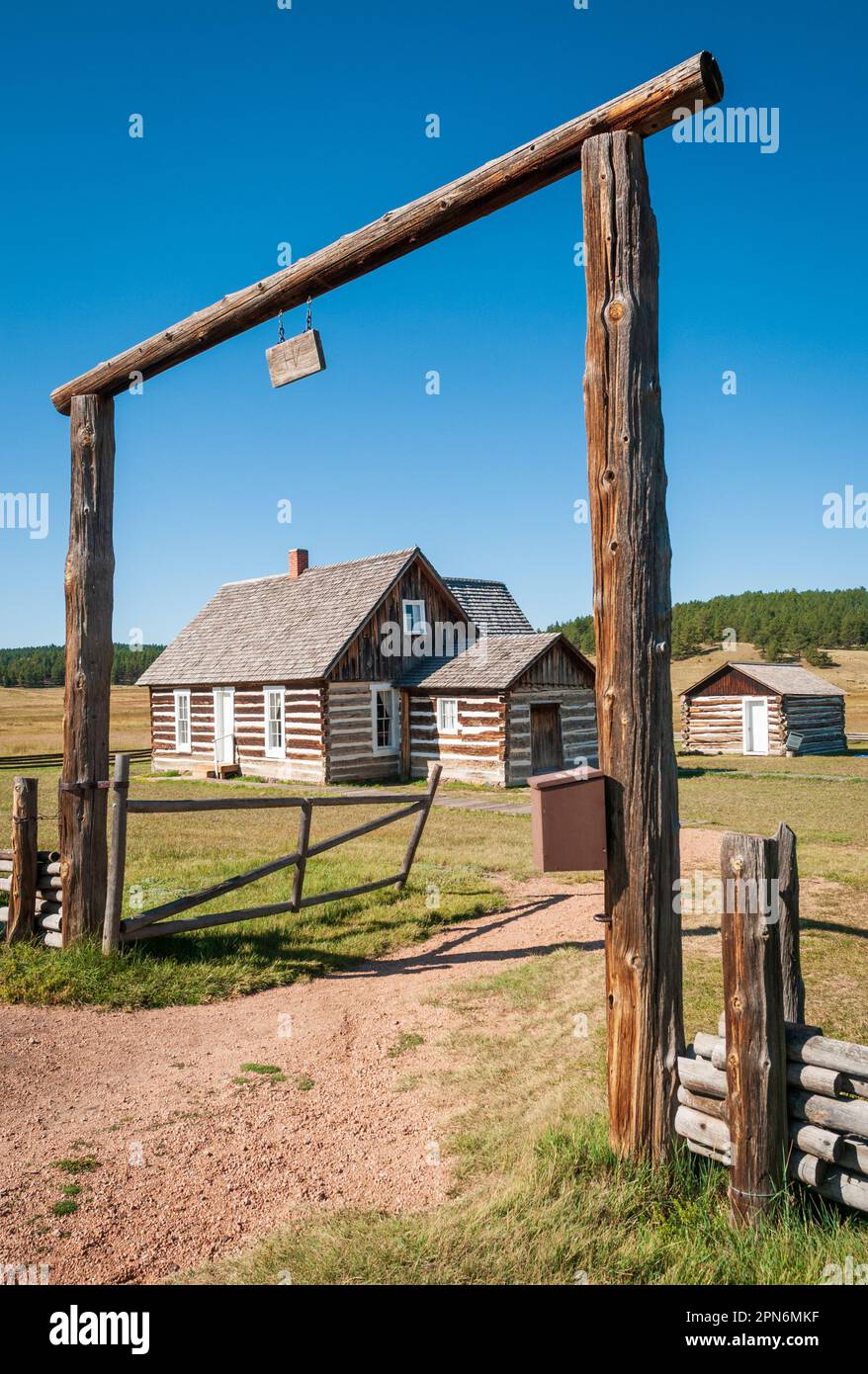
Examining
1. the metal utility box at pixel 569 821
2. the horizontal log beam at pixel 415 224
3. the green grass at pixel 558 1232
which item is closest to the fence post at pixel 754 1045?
the green grass at pixel 558 1232

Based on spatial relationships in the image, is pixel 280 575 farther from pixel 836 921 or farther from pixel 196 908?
pixel 836 921

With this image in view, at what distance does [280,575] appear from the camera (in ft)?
101

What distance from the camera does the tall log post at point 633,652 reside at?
3.98 metres

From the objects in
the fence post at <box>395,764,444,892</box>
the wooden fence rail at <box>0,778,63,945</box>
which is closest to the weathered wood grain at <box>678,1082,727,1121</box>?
the wooden fence rail at <box>0,778,63,945</box>

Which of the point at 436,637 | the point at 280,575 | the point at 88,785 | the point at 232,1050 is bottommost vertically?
the point at 232,1050

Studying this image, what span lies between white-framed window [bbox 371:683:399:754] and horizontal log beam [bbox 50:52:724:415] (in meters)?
17.2

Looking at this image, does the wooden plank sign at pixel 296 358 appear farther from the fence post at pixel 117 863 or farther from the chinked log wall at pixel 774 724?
the chinked log wall at pixel 774 724

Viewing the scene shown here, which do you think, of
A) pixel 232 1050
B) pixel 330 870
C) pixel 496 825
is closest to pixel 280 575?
pixel 496 825

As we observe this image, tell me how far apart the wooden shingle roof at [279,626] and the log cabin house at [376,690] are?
0.06m

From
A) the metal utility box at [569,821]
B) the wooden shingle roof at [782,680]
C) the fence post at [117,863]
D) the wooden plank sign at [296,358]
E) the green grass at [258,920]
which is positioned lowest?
the green grass at [258,920]

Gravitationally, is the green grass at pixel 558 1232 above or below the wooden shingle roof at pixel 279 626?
below

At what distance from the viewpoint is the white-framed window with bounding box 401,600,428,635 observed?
26.0 m
